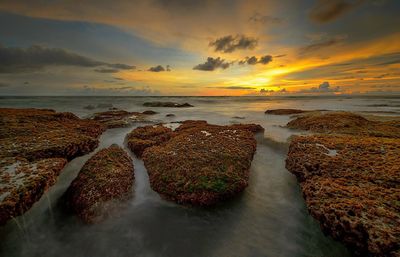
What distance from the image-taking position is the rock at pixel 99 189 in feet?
19.3

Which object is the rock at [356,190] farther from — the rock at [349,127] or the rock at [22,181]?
the rock at [22,181]

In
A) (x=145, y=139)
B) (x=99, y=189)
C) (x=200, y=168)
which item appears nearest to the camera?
(x=99, y=189)

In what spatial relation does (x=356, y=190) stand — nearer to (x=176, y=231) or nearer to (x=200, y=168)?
(x=200, y=168)

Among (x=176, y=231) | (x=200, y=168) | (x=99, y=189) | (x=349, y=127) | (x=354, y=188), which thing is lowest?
(x=176, y=231)

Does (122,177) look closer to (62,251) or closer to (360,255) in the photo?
(62,251)

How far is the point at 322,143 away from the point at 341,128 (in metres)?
5.83

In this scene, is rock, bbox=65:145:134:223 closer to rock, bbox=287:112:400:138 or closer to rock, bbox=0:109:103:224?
rock, bbox=0:109:103:224

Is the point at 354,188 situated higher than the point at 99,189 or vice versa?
the point at 354,188

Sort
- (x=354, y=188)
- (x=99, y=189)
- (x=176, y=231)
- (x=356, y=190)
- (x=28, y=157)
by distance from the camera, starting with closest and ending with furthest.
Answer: (x=356, y=190) → (x=354, y=188) → (x=176, y=231) → (x=99, y=189) → (x=28, y=157)

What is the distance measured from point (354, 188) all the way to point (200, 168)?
408cm

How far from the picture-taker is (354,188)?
5.14 m

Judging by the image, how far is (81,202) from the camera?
6.02 metres

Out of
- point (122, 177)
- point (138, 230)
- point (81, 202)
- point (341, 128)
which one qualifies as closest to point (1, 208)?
point (81, 202)

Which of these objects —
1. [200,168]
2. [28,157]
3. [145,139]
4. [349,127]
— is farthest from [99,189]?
[349,127]
